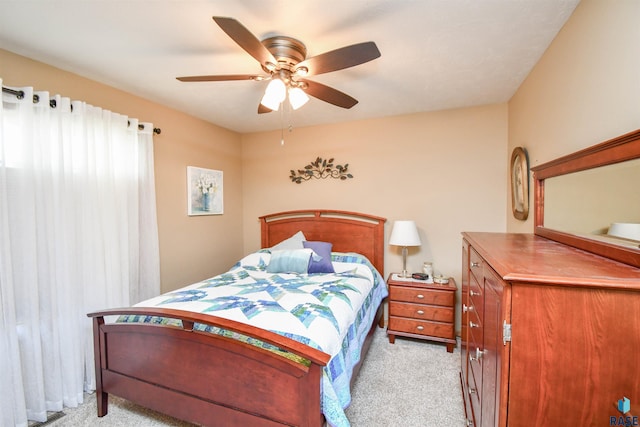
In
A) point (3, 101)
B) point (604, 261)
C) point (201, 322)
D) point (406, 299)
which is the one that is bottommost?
point (406, 299)

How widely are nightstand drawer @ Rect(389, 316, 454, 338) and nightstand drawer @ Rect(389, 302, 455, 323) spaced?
0.15ft

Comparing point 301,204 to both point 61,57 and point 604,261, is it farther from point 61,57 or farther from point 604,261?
point 604,261

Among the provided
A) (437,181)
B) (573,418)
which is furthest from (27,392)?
(437,181)

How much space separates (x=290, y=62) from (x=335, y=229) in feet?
7.14

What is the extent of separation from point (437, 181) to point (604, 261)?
7.57 feet

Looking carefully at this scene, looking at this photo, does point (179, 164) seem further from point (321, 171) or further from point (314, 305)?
point (314, 305)

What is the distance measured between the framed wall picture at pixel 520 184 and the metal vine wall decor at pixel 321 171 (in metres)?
1.73

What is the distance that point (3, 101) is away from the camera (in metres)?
1.76

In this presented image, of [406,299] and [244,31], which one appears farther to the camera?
[406,299]

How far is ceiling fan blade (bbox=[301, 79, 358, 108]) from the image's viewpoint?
185 cm

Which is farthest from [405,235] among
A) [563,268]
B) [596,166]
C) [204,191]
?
[204,191]

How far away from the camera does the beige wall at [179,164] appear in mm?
2064

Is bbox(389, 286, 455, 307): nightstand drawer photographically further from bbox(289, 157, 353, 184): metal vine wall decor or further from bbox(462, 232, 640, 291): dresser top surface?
bbox(462, 232, 640, 291): dresser top surface

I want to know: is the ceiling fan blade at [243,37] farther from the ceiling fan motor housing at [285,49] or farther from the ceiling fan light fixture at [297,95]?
the ceiling fan light fixture at [297,95]
